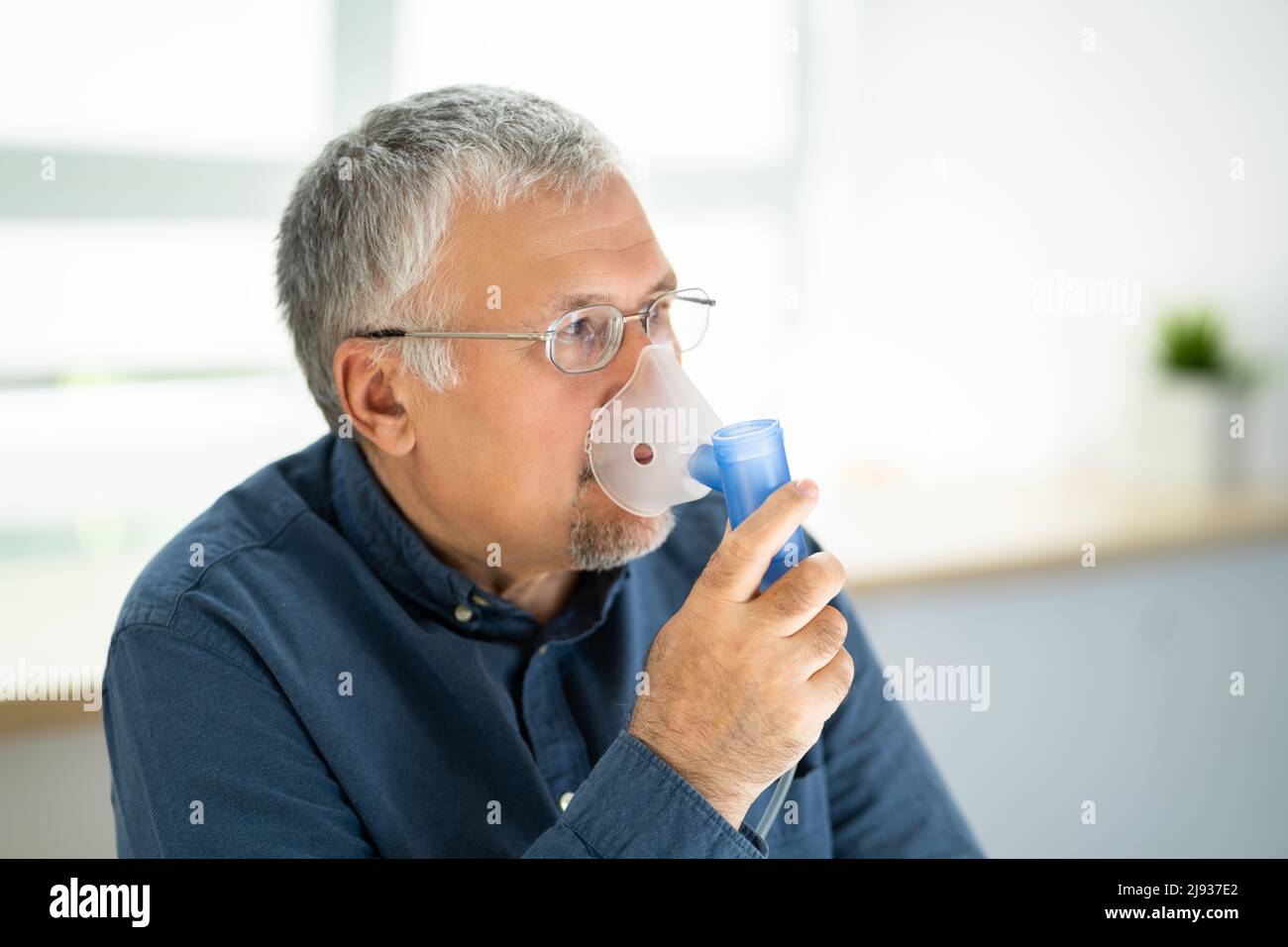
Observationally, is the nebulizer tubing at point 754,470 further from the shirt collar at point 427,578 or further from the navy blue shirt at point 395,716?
the shirt collar at point 427,578

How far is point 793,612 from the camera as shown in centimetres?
90

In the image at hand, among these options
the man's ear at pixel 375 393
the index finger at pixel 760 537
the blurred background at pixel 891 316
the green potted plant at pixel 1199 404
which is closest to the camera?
the index finger at pixel 760 537

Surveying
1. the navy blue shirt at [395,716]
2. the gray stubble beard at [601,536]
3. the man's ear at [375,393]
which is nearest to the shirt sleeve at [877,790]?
the navy blue shirt at [395,716]

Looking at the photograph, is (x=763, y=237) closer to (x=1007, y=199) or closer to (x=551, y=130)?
(x=1007, y=199)

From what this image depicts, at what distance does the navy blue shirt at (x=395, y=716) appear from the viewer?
98cm

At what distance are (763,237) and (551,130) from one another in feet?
5.44

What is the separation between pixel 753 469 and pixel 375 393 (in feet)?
1.67

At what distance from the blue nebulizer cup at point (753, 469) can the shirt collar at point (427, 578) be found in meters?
0.33

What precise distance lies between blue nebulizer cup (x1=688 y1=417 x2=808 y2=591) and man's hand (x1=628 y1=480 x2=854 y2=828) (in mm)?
27

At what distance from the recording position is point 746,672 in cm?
92

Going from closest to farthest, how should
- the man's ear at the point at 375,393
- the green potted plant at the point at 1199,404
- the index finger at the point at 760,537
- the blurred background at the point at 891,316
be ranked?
the index finger at the point at 760,537 < the man's ear at the point at 375,393 < the blurred background at the point at 891,316 < the green potted plant at the point at 1199,404

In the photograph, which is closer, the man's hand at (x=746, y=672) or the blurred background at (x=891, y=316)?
the man's hand at (x=746, y=672)

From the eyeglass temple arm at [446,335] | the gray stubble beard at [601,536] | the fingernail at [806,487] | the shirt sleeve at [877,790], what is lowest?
the shirt sleeve at [877,790]

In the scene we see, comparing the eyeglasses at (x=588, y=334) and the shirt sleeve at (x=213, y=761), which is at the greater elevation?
the eyeglasses at (x=588, y=334)
